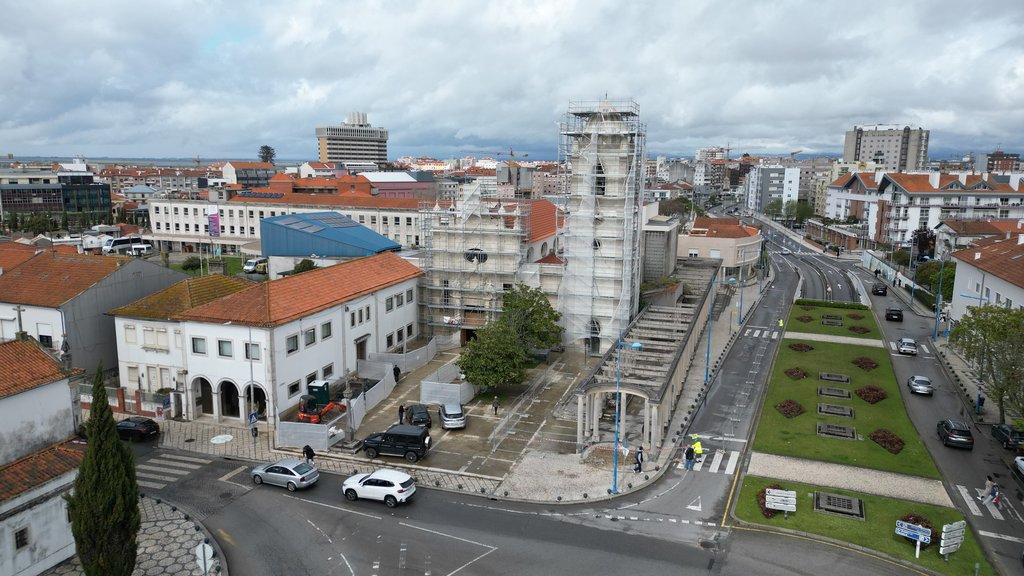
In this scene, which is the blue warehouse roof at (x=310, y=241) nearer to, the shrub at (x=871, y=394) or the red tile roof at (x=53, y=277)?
the red tile roof at (x=53, y=277)

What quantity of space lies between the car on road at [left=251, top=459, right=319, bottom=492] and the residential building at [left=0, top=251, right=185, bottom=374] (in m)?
19.2

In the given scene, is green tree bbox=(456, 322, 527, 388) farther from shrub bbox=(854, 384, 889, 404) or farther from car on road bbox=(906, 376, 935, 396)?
car on road bbox=(906, 376, 935, 396)

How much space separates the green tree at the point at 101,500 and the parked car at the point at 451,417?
64.7 ft

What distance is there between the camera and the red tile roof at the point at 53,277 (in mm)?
46188

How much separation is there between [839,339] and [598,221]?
25321mm

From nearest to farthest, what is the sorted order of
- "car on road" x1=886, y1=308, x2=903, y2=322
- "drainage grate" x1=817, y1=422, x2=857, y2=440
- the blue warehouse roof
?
"drainage grate" x1=817, y1=422, x2=857, y2=440, the blue warehouse roof, "car on road" x1=886, y1=308, x2=903, y2=322

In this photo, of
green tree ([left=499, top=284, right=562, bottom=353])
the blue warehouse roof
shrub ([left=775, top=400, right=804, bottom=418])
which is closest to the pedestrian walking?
shrub ([left=775, top=400, right=804, bottom=418])

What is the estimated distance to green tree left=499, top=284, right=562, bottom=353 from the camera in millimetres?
51781

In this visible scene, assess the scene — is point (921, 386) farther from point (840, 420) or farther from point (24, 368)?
point (24, 368)

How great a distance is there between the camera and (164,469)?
1390 inches

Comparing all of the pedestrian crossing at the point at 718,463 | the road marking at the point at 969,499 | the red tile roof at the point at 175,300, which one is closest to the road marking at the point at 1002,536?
the road marking at the point at 969,499

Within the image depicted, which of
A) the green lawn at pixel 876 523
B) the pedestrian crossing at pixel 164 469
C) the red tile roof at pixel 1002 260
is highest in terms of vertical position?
the red tile roof at pixel 1002 260

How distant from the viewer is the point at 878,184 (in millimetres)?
132125

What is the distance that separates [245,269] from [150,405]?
155ft
